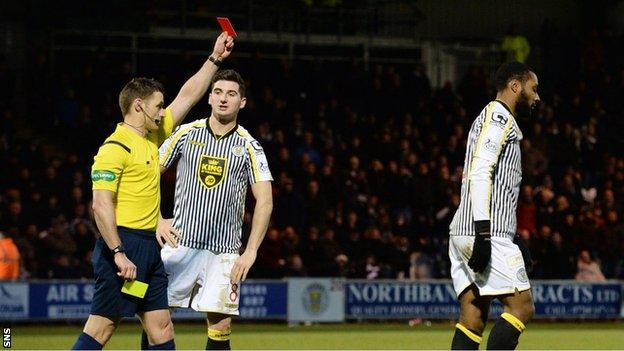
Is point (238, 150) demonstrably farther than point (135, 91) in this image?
Yes

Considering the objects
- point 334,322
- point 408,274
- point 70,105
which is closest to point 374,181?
point 408,274

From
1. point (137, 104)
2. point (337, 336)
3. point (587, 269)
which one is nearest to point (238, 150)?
point (137, 104)

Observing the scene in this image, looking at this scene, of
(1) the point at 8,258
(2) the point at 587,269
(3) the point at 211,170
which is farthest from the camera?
(2) the point at 587,269

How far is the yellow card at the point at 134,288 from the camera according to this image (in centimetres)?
757

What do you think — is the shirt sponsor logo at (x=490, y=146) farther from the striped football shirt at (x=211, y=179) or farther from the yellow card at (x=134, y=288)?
the yellow card at (x=134, y=288)

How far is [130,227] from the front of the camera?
25.3 feet

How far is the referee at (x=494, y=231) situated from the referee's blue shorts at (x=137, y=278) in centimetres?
195

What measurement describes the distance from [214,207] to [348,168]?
14270 mm

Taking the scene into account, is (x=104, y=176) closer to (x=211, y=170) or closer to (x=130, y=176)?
(x=130, y=176)

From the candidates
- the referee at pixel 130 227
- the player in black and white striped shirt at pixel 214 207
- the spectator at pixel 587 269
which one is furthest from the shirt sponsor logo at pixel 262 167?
the spectator at pixel 587 269

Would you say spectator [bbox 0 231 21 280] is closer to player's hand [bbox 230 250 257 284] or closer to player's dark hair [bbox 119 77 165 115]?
player's hand [bbox 230 250 257 284]

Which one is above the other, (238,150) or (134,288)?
(238,150)

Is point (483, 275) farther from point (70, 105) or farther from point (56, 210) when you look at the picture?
point (70, 105)

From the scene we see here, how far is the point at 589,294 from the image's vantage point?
822 inches
